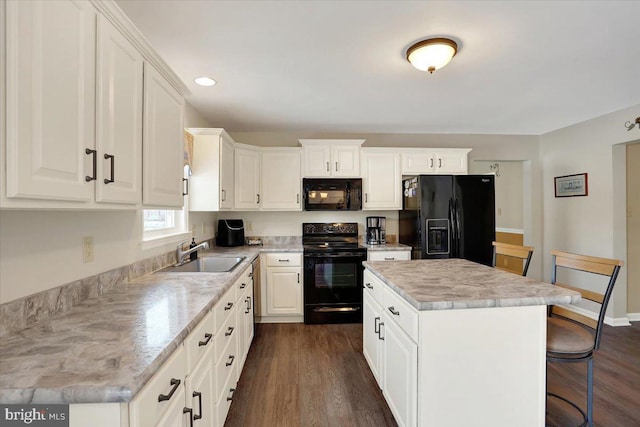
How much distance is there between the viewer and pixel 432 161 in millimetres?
3762

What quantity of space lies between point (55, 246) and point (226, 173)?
76.8 inches

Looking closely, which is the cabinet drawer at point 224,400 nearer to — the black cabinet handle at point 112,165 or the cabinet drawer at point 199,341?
the cabinet drawer at point 199,341

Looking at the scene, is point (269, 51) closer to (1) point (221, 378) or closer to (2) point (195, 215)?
(2) point (195, 215)

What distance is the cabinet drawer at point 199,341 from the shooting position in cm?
113

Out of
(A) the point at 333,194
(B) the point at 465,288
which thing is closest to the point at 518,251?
(B) the point at 465,288

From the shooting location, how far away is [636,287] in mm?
3424

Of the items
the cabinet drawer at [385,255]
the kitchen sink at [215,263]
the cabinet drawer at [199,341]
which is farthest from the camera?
the cabinet drawer at [385,255]

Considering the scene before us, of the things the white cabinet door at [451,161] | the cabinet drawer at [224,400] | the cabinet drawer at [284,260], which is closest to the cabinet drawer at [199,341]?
the cabinet drawer at [224,400]

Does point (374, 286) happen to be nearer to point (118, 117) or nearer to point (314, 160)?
point (118, 117)

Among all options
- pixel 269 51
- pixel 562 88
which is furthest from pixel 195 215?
pixel 562 88

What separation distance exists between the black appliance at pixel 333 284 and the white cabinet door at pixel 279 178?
0.75 metres

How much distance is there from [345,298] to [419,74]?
95.2 inches

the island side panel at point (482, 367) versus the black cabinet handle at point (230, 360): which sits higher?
the island side panel at point (482, 367)

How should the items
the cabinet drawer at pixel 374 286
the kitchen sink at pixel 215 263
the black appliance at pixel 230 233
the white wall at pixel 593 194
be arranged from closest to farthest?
the cabinet drawer at pixel 374 286, the kitchen sink at pixel 215 263, the white wall at pixel 593 194, the black appliance at pixel 230 233
